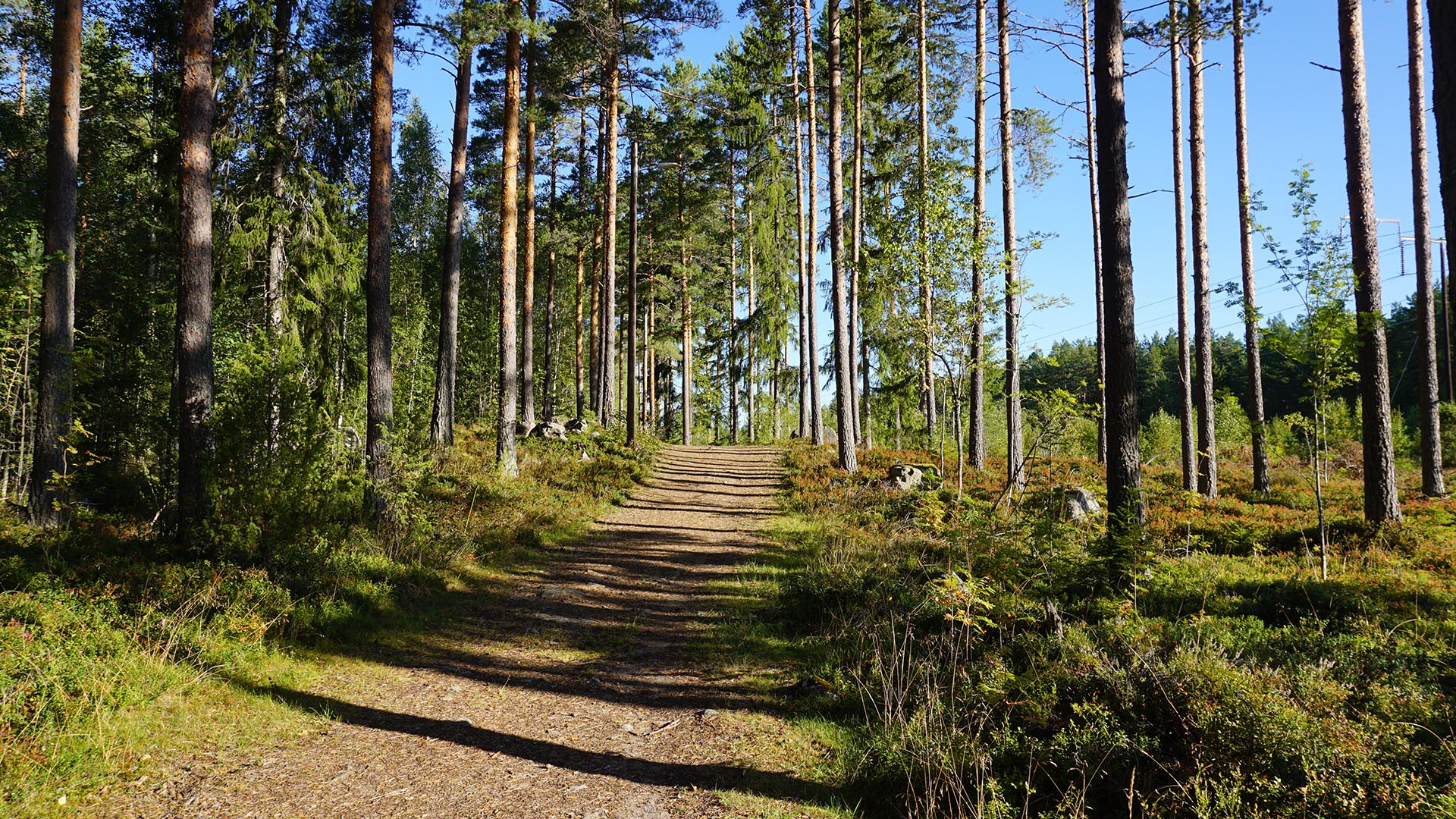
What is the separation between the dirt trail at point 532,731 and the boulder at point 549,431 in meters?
11.1

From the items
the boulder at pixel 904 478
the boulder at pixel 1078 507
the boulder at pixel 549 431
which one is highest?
the boulder at pixel 549 431

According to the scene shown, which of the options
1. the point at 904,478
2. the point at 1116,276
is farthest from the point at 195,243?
the point at 904,478

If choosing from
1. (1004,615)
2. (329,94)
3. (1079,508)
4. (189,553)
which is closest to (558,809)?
(1004,615)

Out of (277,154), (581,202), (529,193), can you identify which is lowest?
(277,154)

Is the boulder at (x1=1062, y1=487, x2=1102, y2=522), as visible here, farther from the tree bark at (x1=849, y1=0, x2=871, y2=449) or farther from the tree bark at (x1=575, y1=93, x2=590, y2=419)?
the tree bark at (x1=575, y1=93, x2=590, y2=419)

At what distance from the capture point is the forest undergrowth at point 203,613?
12.7 ft

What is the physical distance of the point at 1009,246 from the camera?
49.7 ft

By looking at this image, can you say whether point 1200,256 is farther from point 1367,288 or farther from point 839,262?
point 839,262

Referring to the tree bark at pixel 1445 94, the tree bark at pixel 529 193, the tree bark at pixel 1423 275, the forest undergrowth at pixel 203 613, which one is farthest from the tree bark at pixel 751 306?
the tree bark at pixel 1445 94

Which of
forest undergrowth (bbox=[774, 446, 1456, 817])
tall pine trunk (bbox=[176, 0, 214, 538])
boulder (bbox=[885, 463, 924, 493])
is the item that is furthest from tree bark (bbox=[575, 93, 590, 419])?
forest undergrowth (bbox=[774, 446, 1456, 817])

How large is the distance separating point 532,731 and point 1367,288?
1339 cm

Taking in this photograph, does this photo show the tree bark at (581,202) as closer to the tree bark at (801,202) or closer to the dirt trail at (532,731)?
the tree bark at (801,202)

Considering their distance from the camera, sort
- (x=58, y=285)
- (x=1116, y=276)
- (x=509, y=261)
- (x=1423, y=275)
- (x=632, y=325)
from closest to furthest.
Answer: (x=1116, y=276) → (x=58, y=285) → (x=509, y=261) → (x=1423, y=275) → (x=632, y=325)

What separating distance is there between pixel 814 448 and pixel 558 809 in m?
18.8
